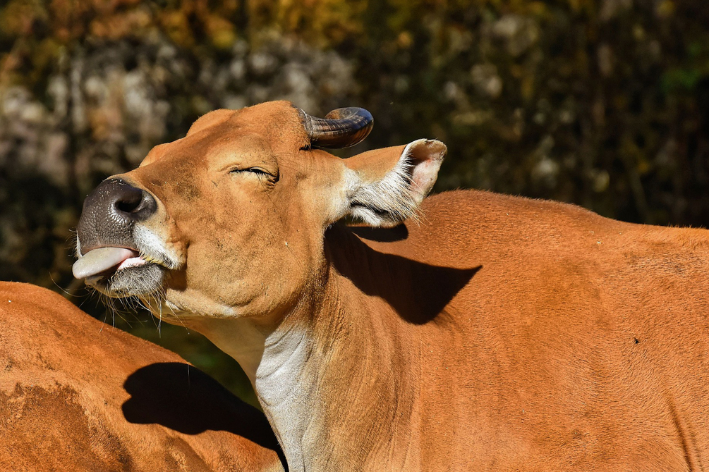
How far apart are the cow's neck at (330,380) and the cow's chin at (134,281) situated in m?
0.43

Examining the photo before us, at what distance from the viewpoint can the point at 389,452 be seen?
172 inches

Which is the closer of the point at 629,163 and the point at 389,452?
the point at 389,452

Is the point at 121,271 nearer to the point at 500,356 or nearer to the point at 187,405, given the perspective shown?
the point at 187,405

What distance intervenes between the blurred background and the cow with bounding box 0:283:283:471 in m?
5.30

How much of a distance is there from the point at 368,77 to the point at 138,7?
3076 millimetres

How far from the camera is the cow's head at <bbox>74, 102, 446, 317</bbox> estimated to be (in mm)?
3701

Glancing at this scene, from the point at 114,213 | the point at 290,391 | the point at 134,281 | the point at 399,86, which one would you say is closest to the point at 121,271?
the point at 134,281

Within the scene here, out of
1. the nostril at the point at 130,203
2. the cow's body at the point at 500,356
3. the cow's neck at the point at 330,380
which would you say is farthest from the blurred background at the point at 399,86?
the nostril at the point at 130,203

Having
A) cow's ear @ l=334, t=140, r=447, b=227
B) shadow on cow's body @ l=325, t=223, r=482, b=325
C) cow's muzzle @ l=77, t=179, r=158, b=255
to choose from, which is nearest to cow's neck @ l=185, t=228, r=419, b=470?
shadow on cow's body @ l=325, t=223, r=482, b=325

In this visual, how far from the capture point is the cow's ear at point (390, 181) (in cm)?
425

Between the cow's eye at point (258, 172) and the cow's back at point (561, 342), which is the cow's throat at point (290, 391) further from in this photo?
the cow's eye at point (258, 172)

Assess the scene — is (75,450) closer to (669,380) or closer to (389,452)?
(389,452)

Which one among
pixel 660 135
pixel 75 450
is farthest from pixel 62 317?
pixel 660 135

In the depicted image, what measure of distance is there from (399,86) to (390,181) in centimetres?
703
